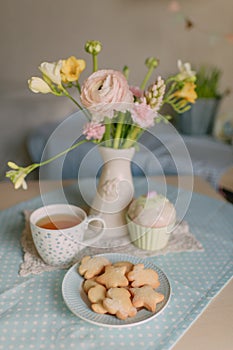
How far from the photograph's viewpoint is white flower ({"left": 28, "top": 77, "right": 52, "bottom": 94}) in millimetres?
813

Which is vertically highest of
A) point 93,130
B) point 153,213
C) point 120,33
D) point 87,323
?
point 120,33

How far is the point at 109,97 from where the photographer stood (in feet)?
2.59

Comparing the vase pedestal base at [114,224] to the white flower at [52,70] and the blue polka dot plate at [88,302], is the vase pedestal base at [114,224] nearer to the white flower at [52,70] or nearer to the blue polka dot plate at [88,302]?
the blue polka dot plate at [88,302]

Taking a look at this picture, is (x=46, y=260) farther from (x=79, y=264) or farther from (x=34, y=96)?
(x=34, y=96)

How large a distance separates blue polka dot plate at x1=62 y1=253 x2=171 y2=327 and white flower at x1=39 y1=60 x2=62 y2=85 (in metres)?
0.39

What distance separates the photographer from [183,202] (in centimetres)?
109

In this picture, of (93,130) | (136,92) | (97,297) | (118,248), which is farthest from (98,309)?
(136,92)

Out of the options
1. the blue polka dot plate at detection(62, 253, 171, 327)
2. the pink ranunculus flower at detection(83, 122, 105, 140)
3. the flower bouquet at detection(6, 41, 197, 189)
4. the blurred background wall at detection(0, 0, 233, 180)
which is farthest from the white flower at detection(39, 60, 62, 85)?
the blurred background wall at detection(0, 0, 233, 180)

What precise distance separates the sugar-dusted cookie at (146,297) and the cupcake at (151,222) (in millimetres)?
188

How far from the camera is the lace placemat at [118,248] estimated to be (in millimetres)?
823

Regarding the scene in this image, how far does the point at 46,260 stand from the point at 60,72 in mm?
399

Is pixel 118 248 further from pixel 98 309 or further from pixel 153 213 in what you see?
pixel 98 309

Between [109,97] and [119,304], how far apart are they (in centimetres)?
39

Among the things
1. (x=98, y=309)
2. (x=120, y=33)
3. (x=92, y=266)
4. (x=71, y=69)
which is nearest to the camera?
(x=98, y=309)
